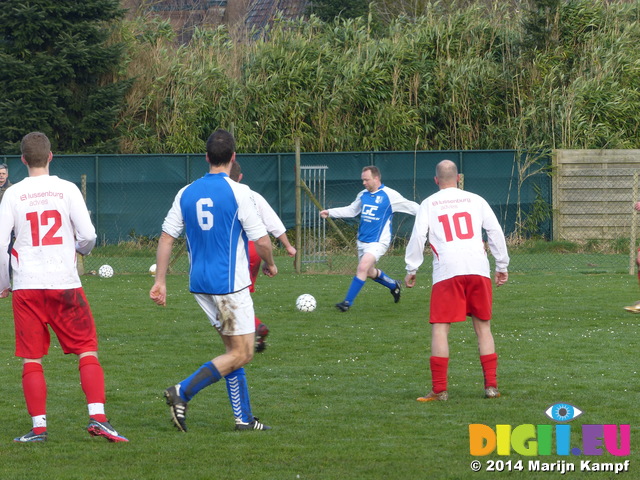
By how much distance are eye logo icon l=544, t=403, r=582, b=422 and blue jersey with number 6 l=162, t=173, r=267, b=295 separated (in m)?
2.15

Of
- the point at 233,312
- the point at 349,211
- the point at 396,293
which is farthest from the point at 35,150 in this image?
the point at 396,293

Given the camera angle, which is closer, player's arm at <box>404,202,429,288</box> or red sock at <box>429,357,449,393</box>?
red sock at <box>429,357,449,393</box>

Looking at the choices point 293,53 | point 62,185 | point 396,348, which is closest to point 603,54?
point 293,53

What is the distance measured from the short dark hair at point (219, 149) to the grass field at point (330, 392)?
171 cm

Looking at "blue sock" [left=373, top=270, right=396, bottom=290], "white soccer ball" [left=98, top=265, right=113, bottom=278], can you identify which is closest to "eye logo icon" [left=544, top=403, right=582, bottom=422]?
"blue sock" [left=373, top=270, right=396, bottom=290]

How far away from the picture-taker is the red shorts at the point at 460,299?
7.23 metres

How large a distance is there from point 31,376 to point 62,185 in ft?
3.84

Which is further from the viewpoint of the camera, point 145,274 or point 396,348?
point 145,274

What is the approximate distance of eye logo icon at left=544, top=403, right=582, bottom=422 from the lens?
253 inches

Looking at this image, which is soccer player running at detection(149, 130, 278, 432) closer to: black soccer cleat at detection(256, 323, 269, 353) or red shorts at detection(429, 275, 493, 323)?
red shorts at detection(429, 275, 493, 323)

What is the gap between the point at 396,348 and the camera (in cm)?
975

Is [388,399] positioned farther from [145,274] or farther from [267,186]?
[267,186]

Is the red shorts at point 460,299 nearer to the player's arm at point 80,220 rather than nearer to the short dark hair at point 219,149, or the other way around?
the short dark hair at point 219,149

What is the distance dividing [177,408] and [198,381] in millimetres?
210
